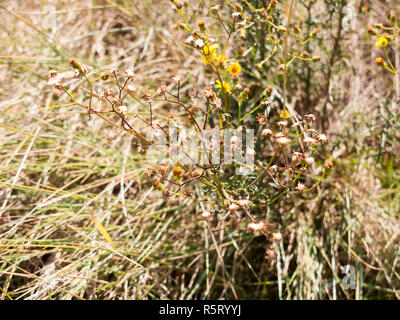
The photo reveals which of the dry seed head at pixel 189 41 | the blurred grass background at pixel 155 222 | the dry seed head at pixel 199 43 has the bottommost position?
the blurred grass background at pixel 155 222

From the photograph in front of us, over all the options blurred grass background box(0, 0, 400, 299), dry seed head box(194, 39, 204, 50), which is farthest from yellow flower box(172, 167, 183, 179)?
blurred grass background box(0, 0, 400, 299)

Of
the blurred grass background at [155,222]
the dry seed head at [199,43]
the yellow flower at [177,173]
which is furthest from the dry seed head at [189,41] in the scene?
the blurred grass background at [155,222]

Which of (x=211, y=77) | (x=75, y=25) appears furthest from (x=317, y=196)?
(x=75, y=25)

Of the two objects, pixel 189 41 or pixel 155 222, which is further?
pixel 155 222

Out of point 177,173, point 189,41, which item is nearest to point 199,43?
A: point 189,41

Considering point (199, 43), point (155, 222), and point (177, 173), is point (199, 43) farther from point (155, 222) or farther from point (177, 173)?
point (155, 222)

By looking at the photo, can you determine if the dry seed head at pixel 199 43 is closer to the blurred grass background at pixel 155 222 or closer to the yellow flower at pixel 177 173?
the yellow flower at pixel 177 173

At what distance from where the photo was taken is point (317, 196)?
1.27 metres

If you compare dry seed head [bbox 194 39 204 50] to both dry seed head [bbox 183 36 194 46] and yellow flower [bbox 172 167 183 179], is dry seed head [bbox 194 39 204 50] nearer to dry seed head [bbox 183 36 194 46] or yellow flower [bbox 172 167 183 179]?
dry seed head [bbox 183 36 194 46]

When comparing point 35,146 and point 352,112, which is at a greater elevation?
→ point 352,112

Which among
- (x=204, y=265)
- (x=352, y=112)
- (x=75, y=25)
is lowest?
(x=204, y=265)
